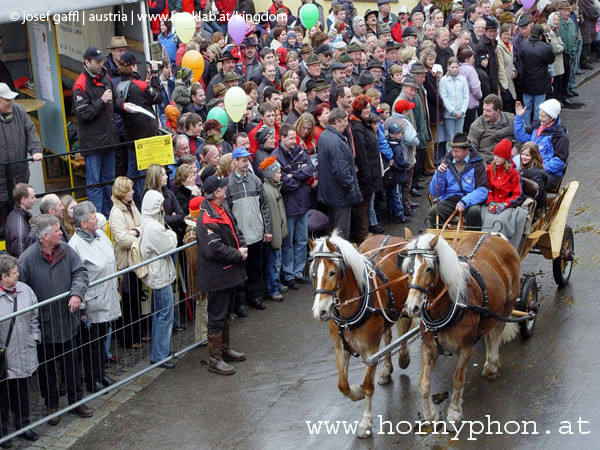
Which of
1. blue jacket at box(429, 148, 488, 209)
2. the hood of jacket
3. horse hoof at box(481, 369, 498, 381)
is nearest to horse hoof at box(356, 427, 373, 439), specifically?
horse hoof at box(481, 369, 498, 381)

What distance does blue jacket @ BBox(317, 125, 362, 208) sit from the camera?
11.0m

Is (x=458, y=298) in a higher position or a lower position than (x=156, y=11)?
lower

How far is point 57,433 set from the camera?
25.9ft

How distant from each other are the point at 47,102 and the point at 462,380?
7091mm

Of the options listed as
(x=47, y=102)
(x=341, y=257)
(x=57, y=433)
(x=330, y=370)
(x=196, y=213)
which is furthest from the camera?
(x=47, y=102)

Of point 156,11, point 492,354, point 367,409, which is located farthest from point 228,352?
point 156,11

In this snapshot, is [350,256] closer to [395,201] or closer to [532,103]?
[395,201]

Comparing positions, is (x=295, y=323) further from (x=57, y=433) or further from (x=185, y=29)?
(x=185, y=29)

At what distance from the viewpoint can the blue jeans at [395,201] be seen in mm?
13000

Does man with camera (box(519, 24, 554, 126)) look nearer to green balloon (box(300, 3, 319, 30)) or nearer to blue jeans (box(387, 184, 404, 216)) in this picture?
green balloon (box(300, 3, 319, 30))

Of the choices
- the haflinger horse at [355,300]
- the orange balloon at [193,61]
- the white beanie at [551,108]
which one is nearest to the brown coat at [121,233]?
the haflinger horse at [355,300]

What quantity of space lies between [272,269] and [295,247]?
1.86 feet

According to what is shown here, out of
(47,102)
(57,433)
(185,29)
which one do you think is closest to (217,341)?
(57,433)

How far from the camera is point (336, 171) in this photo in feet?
36.1
